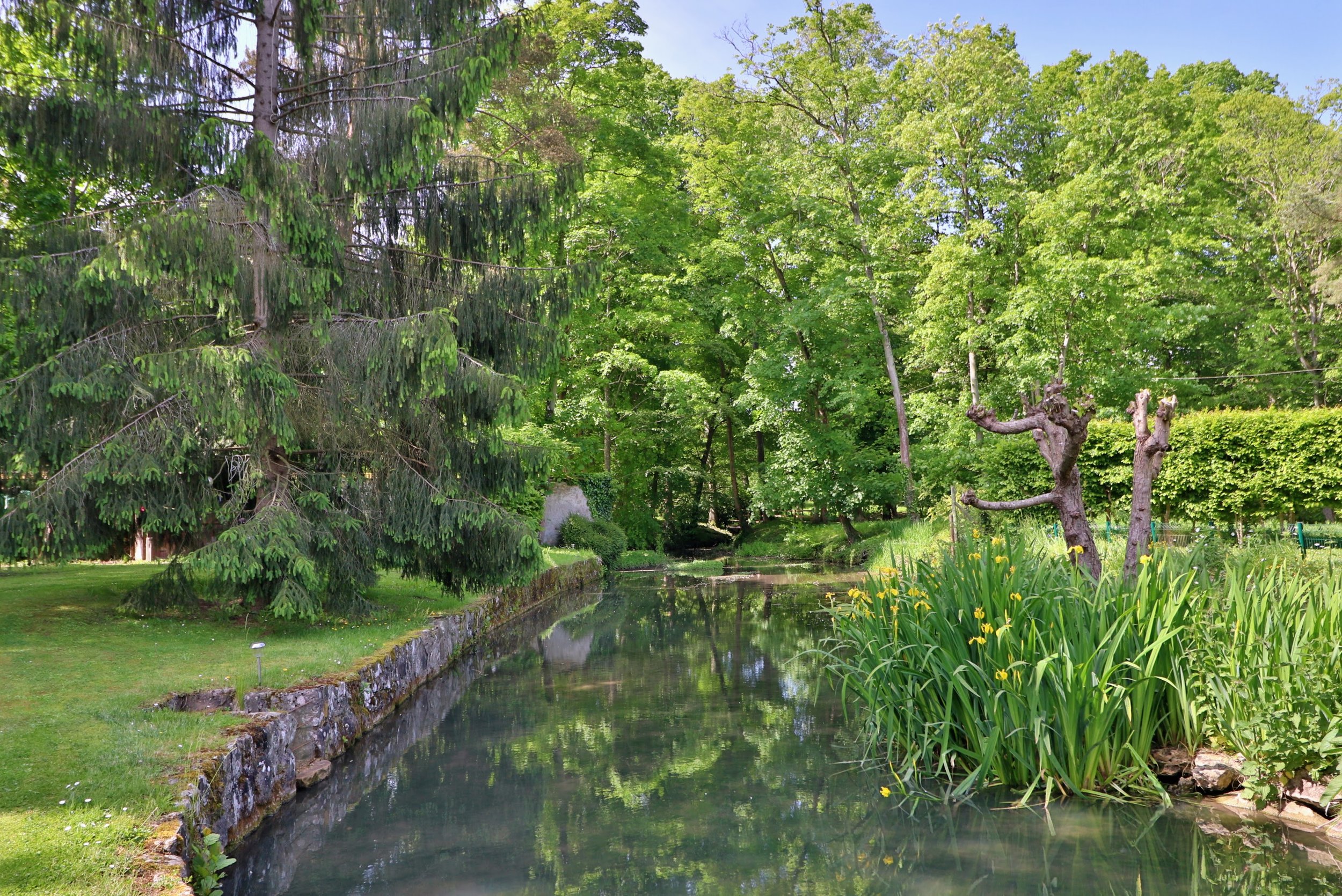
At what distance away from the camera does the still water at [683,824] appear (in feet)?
14.5

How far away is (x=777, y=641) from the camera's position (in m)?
11.7

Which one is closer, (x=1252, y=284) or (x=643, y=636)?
(x=643, y=636)

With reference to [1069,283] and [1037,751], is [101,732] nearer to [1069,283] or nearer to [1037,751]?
[1037,751]

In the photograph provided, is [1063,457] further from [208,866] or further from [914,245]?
[914,245]

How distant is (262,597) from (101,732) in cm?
428

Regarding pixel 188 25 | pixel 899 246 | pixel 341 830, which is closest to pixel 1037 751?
pixel 341 830

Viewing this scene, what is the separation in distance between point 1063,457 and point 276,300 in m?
7.42

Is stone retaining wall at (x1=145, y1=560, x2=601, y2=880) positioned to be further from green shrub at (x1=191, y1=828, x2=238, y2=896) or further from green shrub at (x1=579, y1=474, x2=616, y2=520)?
green shrub at (x1=579, y1=474, x2=616, y2=520)

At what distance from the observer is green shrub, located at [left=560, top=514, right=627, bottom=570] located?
2297 centimetres

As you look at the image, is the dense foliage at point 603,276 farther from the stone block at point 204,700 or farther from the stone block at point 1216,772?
the stone block at point 1216,772

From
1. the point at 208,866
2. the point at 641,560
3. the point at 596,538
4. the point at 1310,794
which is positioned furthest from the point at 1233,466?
the point at 208,866

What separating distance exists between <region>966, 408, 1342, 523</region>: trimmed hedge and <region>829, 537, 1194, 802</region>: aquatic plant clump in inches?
438

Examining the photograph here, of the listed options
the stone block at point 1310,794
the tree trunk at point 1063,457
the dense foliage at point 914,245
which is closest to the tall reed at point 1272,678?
the stone block at point 1310,794

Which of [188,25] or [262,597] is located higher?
[188,25]
